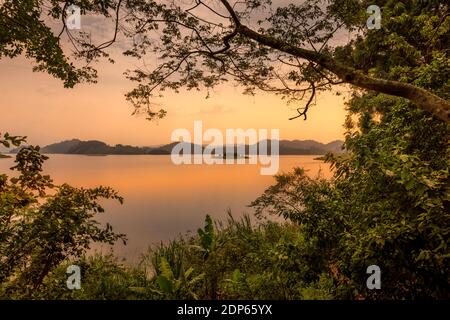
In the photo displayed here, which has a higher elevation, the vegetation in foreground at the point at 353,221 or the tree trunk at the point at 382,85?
the tree trunk at the point at 382,85

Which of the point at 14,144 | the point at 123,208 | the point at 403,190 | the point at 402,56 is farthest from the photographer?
the point at 123,208

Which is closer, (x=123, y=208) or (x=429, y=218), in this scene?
(x=429, y=218)

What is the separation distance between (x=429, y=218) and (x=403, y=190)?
56 cm

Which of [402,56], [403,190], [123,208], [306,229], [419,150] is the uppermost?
[402,56]

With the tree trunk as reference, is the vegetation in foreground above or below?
below

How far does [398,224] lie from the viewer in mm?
3139

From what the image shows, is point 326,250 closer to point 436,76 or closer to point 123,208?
point 436,76

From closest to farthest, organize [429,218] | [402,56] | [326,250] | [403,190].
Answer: [429,218], [403,190], [326,250], [402,56]

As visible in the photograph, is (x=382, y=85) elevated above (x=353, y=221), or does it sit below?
above

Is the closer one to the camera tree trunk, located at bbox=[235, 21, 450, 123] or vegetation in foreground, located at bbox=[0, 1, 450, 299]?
vegetation in foreground, located at bbox=[0, 1, 450, 299]

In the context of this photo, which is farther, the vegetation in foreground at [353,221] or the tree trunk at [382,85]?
the tree trunk at [382,85]

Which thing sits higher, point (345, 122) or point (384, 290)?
point (345, 122)

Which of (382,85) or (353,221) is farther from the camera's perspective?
(353,221)
